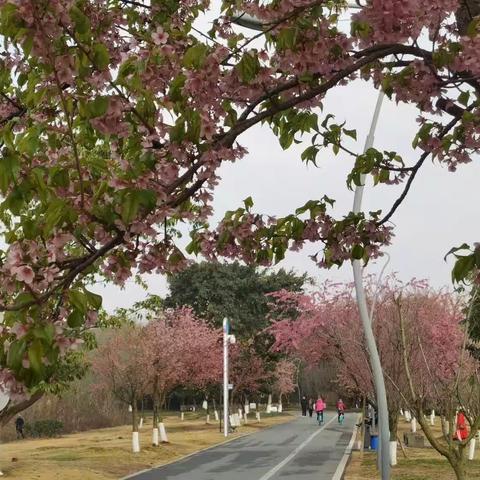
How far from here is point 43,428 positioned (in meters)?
40.1

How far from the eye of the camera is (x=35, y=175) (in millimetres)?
3148

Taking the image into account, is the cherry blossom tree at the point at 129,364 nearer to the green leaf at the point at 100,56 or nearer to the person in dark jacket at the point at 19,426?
the person in dark jacket at the point at 19,426

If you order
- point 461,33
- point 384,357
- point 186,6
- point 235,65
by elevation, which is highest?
point 186,6

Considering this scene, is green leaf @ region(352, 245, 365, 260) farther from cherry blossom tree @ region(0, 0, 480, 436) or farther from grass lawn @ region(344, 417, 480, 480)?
grass lawn @ region(344, 417, 480, 480)

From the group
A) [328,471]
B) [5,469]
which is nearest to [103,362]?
[5,469]

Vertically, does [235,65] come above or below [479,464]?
above

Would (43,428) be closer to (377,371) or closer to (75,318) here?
(377,371)

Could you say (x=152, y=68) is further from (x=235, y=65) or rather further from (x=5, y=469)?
(x=5, y=469)

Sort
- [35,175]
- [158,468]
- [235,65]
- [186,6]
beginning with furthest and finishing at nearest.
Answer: [158,468], [186,6], [235,65], [35,175]

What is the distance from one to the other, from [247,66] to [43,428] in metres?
40.0

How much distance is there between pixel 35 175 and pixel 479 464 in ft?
70.2

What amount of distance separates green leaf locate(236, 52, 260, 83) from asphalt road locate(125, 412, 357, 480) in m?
15.7

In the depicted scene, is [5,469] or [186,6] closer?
[186,6]

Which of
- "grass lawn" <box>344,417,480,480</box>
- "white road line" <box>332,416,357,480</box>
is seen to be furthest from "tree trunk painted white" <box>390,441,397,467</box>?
"white road line" <box>332,416,357,480</box>
